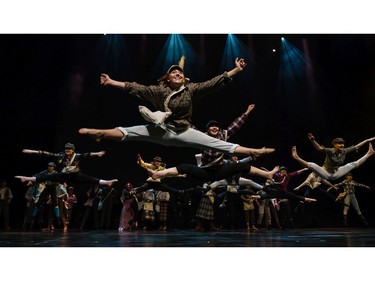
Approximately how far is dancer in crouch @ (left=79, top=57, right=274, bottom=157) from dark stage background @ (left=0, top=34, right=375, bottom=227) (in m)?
6.31

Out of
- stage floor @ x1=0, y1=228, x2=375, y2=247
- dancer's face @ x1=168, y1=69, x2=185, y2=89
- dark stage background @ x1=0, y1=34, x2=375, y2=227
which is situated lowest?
stage floor @ x1=0, y1=228, x2=375, y2=247

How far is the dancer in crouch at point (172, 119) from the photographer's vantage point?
4410 millimetres

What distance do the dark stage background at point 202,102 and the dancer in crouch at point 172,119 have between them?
6.31 meters

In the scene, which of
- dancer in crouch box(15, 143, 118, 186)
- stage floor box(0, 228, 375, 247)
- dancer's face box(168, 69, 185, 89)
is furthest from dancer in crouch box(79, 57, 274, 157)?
dancer in crouch box(15, 143, 118, 186)

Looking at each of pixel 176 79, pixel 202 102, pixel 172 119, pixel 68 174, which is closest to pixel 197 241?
pixel 172 119

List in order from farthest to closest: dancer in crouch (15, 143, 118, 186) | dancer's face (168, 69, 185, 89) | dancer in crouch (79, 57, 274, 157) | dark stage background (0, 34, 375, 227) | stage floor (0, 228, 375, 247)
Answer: dark stage background (0, 34, 375, 227), dancer in crouch (15, 143, 118, 186), stage floor (0, 228, 375, 247), dancer's face (168, 69, 185, 89), dancer in crouch (79, 57, 274, 157)

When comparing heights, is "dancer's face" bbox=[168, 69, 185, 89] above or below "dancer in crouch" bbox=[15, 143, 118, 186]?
above

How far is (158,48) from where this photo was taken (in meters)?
11.1

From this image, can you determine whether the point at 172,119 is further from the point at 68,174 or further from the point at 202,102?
the point at 202,102

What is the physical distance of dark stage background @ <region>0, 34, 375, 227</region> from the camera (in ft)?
35.6

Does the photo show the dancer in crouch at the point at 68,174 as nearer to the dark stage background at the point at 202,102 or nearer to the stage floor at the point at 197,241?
the stage floor at the point at 197,241

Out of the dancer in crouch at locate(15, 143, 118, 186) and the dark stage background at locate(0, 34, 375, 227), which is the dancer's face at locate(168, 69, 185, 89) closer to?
the dancer in crouch at locate(15, 143, 118, 186)

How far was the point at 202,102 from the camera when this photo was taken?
11.3m

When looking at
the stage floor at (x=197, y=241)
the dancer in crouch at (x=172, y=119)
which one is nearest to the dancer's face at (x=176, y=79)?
the dancer in crouch at (x=172, y=119)
